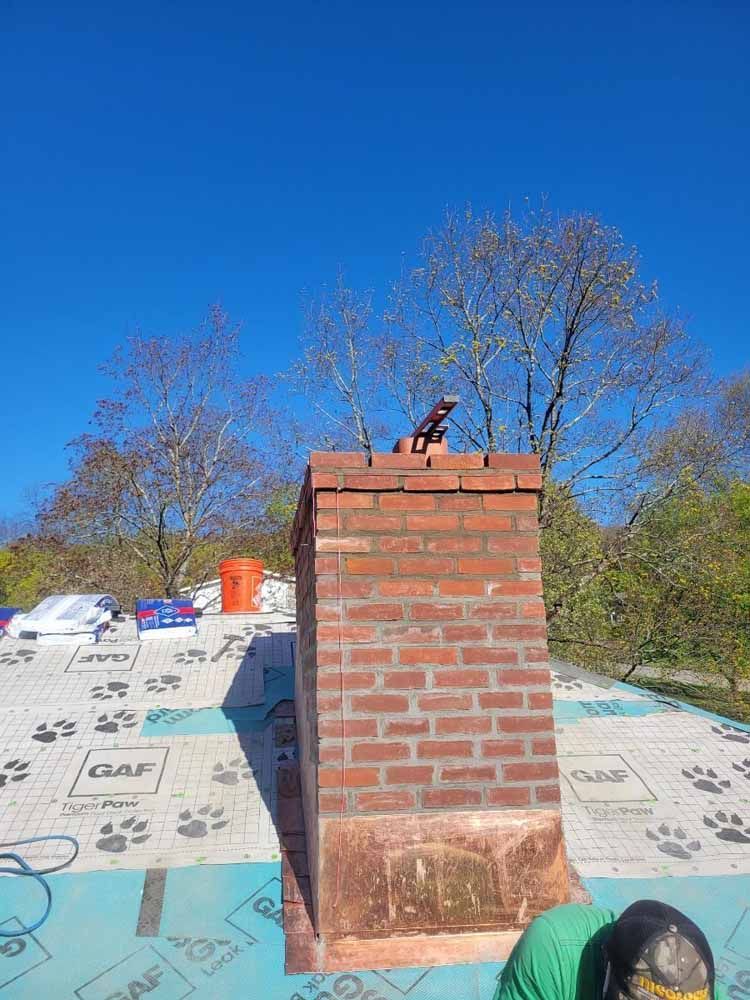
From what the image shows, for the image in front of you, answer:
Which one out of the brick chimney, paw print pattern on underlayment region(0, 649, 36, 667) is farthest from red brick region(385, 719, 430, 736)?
paw print pattern on underlayment region(0, 649, 36, 667)

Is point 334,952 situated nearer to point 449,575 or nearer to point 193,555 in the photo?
point 449,575

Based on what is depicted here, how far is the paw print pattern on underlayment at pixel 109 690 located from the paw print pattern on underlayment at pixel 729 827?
293 cm

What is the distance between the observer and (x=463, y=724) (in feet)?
6.47

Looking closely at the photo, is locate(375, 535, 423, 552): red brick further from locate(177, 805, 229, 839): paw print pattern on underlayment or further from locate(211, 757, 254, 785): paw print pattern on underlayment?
locate(211, 757, 254, 785): paw print pattern on underlayment

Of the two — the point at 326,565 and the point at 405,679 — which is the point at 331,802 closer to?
the point at 405,679

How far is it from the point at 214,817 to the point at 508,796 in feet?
3.99

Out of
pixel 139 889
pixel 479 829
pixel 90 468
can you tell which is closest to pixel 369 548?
pixel 479 829

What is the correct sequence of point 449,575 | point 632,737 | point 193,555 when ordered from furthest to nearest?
point 193,555
point 632,737
point 449,575

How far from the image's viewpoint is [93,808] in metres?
2.55

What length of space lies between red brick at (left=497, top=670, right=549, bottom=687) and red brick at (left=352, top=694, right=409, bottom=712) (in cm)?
31

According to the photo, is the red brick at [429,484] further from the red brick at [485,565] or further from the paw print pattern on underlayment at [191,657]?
the paw print pattern on underlayment at [191,657]

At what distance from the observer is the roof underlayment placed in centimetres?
180

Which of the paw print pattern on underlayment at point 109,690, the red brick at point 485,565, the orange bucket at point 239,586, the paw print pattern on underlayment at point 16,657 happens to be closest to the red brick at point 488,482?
the red brick at point 485,565

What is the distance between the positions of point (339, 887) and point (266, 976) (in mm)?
292
